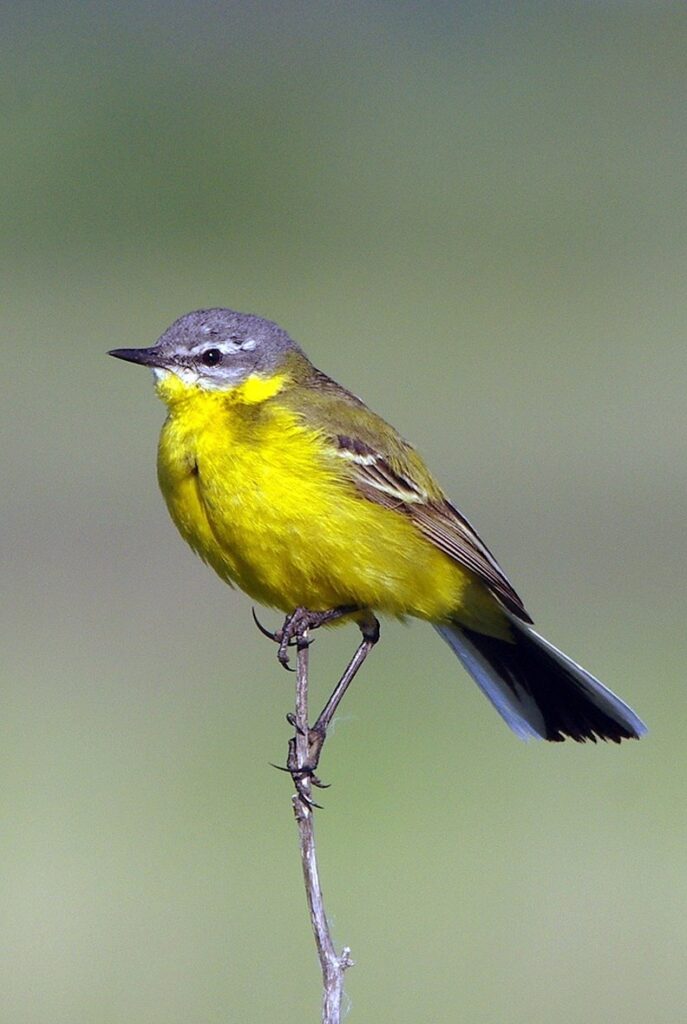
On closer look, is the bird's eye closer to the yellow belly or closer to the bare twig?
the yellow belly

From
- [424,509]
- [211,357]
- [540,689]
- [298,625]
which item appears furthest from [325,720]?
[211,357]

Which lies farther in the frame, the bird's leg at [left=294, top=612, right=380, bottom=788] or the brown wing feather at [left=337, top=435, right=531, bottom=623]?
the brown wing feather at [left=337, top=435, right=531, bottom=623]

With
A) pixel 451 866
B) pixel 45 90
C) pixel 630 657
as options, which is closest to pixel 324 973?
pixel 451 866

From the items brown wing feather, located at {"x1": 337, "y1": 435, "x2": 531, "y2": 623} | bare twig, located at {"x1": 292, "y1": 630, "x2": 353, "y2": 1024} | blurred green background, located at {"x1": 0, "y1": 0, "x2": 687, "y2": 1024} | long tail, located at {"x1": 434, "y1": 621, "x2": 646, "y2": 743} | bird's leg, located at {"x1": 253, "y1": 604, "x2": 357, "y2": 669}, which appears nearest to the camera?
bare twig, located at {"x1": 292, "y1": 630, "x2": 353, "y2": 1024}

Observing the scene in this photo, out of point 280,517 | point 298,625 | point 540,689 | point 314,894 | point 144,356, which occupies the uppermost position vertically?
point 144,356

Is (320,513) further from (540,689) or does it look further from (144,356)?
(540,689)

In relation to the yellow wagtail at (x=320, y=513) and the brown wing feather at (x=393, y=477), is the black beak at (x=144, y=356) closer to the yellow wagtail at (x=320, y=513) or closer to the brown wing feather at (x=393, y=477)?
the yellow wagtail at (x=320, y=513)

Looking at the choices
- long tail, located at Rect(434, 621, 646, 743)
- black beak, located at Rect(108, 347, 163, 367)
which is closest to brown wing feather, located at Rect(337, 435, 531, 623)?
long tail, located at Rect(434, 621, 646, 743)
